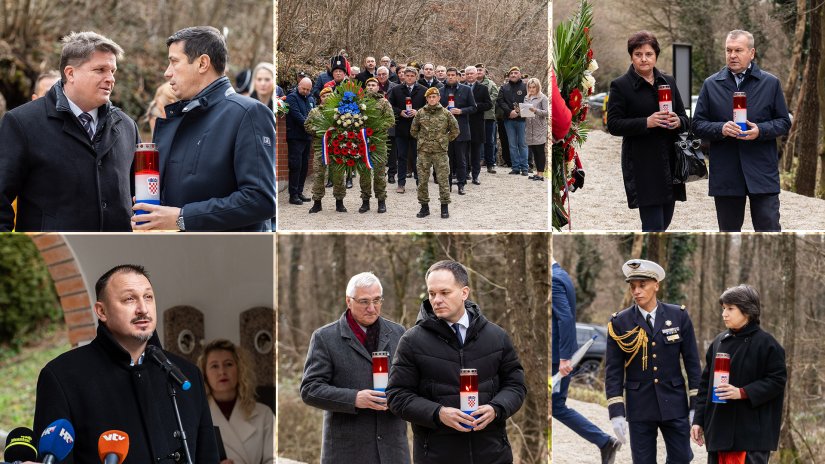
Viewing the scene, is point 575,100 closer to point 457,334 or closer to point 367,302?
point 367,302

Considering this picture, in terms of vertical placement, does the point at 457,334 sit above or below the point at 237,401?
above

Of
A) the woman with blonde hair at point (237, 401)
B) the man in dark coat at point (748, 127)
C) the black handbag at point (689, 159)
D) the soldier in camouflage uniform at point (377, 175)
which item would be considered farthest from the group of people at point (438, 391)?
the man in dark coat at point (748, 127)

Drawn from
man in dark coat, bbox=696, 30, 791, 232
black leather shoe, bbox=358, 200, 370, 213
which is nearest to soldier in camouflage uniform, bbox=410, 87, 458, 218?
black leather shoe, bbox=358, 200, 370, 213

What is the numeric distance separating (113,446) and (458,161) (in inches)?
116

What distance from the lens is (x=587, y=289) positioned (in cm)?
741

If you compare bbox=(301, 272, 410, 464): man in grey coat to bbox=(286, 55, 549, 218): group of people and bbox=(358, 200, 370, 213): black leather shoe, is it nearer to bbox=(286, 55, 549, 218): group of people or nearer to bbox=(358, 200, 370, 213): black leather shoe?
bbox=(358, 200, 370, 213): black leather shoe

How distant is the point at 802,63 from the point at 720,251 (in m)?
2.26

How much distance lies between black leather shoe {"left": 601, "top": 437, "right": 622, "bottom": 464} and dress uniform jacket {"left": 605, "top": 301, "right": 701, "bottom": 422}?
51cm

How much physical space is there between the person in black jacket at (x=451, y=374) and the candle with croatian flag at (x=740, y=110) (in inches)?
83.0

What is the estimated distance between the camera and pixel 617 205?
6.85m

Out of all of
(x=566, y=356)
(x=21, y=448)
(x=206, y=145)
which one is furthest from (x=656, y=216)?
(x=21, y=448)

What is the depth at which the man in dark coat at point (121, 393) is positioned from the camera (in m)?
4.80

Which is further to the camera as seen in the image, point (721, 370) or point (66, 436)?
point (721, 370)

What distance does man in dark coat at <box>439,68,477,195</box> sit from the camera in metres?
6.59
